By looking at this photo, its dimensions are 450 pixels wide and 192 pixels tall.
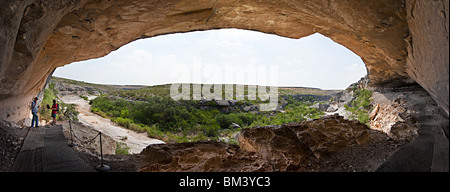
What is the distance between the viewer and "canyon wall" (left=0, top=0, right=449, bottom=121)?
3061mm

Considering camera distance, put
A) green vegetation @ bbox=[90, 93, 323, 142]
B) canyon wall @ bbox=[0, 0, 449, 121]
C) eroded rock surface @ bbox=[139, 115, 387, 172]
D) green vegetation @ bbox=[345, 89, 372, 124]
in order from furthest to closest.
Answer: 1. green vegetation @ bbox=[90, 93, 323, 142]
2. green vegetation @ bbox=[345, 89, 372, 124]
3. eroded rock surface @ bbox=[139, 115, 387, 172]
4. canyon wall @ bbox=[0, 0, 449, 121]

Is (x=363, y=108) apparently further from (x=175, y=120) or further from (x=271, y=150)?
(x=175, y=120)

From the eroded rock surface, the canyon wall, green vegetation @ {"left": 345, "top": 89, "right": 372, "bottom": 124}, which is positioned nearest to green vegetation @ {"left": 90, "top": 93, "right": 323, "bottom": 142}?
green vegetation @ {"left": 345, "top": 89, "right": 372, "bottom": 124}

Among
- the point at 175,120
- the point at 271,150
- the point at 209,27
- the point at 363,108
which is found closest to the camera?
the point at 271,150

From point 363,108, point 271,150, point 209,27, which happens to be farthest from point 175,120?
point 271,150

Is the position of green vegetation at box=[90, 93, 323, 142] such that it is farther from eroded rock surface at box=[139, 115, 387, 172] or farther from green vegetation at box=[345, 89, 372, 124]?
eroded rock surface at box=[139, 115, 387, 172]

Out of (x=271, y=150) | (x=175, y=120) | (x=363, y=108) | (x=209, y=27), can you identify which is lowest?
(x=175, y=120)

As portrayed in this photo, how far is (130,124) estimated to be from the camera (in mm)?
14523

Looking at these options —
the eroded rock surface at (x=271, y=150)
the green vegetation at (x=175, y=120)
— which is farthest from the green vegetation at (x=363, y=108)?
the green vegetation at (x=175, y=120)

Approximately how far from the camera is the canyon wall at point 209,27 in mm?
3061

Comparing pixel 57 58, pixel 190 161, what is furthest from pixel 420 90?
pixel 57 58

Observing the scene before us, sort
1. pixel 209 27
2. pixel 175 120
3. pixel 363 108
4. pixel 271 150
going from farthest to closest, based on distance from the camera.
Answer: pixel 175 120
pixel 363 108
pixel 209 27
pixel 271 150

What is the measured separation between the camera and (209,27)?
288 inches
